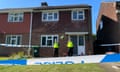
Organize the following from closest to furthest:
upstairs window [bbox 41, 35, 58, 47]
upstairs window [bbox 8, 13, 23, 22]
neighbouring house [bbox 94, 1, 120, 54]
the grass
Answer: the grass, neighbouring house [bbox 94, 1, 120, 54], upstairs window [bbox 41, 35, 58, 47], upstairs window [bbox 8, 13, 23, 22]

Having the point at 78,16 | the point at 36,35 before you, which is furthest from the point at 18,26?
the point at 78,16

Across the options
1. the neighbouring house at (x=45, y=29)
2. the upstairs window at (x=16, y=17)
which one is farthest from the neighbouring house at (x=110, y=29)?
the upstairs window at (x=16, y=17)

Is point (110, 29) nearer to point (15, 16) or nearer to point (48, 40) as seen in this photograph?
point (48, 40)

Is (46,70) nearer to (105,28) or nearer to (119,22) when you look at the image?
(119,22)

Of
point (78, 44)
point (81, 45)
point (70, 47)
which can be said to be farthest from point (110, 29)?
point (70, 47)

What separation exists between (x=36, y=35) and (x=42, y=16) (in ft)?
7.69

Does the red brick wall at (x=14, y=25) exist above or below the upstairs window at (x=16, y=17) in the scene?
below

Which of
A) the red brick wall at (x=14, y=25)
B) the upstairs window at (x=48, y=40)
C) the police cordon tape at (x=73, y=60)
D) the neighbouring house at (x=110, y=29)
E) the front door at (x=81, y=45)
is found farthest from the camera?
the red brick wall at (x=14, y=25)

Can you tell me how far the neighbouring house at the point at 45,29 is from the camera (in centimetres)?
2445

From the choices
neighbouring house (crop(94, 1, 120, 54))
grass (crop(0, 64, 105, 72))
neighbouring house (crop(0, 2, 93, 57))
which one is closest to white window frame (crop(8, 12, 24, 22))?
neighbouring house (crop(0, 2, 93, 57))

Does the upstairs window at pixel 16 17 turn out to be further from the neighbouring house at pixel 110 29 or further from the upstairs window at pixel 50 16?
the neighbouring house at pixel 110 29

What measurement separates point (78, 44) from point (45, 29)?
4194 millimetres

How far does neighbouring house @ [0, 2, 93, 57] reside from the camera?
24.5 metres

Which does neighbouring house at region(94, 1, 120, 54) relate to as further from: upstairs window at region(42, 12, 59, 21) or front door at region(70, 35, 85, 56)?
upstairs window at region(42, 12, 59, 21)
